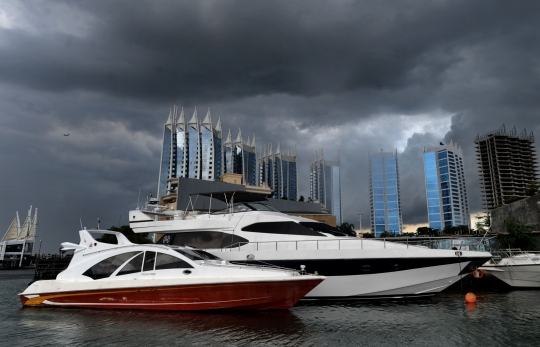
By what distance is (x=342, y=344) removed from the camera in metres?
6.95

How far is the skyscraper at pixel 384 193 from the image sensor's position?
15300cm

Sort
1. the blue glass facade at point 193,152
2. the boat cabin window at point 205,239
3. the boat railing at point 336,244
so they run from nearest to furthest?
the boat railing at point 336,244 → the boat cabin window at point 205,239 → the blue glass facade at point 193,152

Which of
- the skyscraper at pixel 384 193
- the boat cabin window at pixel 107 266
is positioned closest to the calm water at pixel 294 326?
the boat cabin window at pixel 107 266

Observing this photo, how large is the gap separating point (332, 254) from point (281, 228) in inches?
85.9

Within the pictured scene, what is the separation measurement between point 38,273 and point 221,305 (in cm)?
2308

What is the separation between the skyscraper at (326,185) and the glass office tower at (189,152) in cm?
6846

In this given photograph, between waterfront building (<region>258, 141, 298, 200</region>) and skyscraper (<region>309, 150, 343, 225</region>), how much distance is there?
31436 millimetres

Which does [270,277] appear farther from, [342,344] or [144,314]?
[144,314]

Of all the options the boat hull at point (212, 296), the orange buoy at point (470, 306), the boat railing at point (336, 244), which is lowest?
Result: the orange buoy at point (470, 306)

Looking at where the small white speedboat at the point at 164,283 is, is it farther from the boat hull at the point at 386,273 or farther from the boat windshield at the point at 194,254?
the boat hull at the point at 386,273

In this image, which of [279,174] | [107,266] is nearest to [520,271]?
[107,266]

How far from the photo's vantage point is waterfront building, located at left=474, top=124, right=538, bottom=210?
119m

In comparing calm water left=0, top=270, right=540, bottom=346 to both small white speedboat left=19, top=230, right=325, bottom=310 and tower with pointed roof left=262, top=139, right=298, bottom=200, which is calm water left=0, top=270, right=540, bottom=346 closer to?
small white speedboat left=19, top=230, right=325, bottom=310

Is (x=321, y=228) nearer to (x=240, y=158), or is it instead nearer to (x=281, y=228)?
(x=281, y=228)
